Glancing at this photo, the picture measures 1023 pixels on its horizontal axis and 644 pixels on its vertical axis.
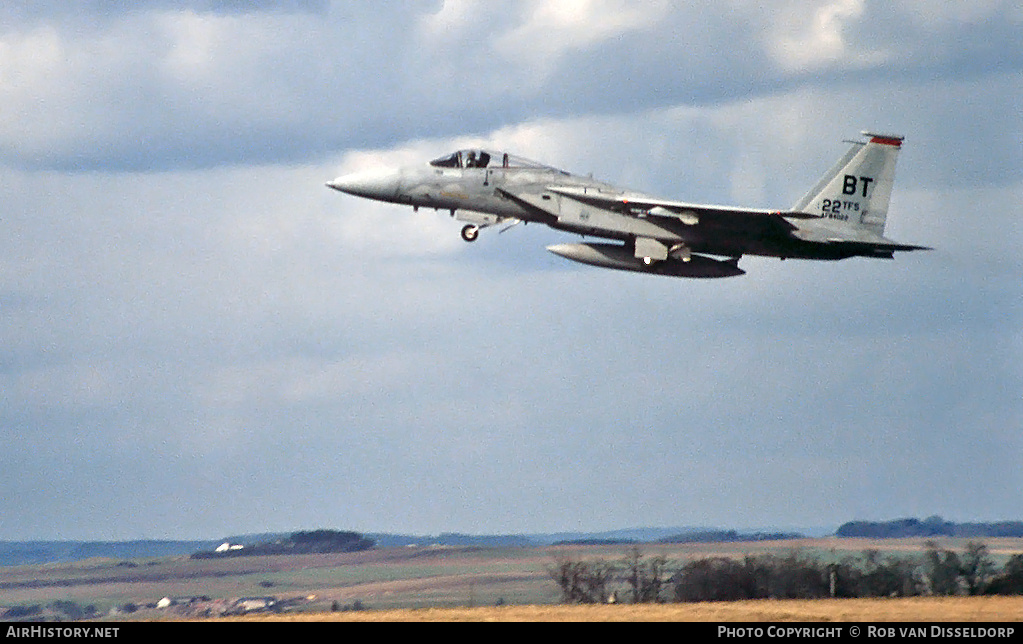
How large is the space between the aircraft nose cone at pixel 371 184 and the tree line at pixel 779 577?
14.4 meters

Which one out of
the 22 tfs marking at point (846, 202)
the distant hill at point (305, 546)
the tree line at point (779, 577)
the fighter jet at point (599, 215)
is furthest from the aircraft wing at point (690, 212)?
the distant hill at point (305, 546)

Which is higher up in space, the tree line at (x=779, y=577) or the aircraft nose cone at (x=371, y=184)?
the aircraft nose cone at (x=371, y=184)

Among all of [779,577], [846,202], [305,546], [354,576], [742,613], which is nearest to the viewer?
[742,613]

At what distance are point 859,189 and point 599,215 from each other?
9.26 metres

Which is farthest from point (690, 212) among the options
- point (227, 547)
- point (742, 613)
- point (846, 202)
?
point (227, 547)

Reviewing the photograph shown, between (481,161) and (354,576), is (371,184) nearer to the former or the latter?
(481,161)

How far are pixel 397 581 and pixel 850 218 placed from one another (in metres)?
25.8

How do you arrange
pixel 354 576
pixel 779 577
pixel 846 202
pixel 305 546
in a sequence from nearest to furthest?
pixel 846 202 < pixel 779 577 < pixel 354 576 < pixel 305 546

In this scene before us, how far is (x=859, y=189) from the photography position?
46.8 m

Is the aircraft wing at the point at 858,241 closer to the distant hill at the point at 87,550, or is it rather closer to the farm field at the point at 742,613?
the farm field at the point at 742,613

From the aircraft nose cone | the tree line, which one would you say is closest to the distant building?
the tree line

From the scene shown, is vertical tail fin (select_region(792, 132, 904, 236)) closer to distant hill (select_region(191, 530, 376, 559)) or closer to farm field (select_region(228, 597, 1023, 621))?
farm field (select_region(228, 597, 1023, 621))

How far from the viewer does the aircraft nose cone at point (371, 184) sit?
4266cm
